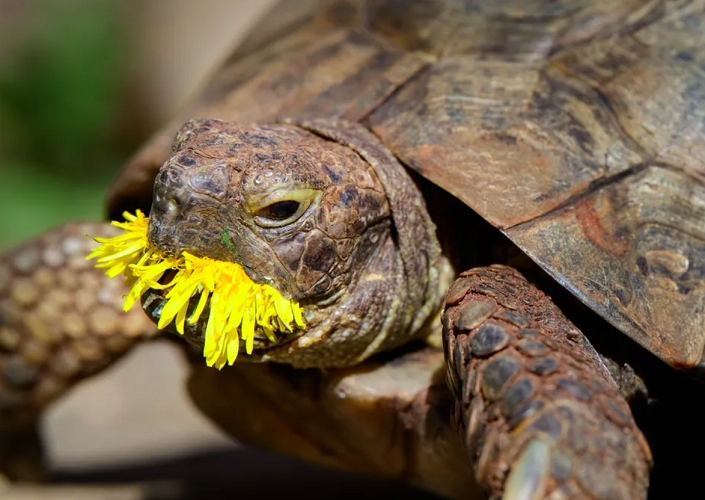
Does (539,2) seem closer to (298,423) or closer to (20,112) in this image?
(298,423)

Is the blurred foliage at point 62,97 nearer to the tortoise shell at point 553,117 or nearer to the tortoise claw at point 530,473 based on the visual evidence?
the tortoise shell at point 553,117

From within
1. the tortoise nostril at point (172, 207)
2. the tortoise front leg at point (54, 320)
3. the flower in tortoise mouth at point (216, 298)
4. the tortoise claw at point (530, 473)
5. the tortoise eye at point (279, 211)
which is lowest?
the tortoise front leg at point (54, 320)

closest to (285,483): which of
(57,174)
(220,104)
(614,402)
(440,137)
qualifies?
(220,104)

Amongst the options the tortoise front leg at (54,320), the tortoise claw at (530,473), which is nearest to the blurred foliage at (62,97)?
the tortoise front leg at (54,320)

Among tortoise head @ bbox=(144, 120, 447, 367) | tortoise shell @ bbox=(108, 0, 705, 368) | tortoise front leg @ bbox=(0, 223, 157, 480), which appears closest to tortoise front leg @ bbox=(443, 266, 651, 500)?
tortoise shell @ bbox=(108, 0, 705, 368)

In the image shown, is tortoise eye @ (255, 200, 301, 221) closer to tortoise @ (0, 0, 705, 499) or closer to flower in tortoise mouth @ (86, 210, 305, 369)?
tortoise @ (0, 0, 705, 499)

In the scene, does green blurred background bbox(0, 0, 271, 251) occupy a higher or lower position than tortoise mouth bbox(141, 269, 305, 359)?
lower
